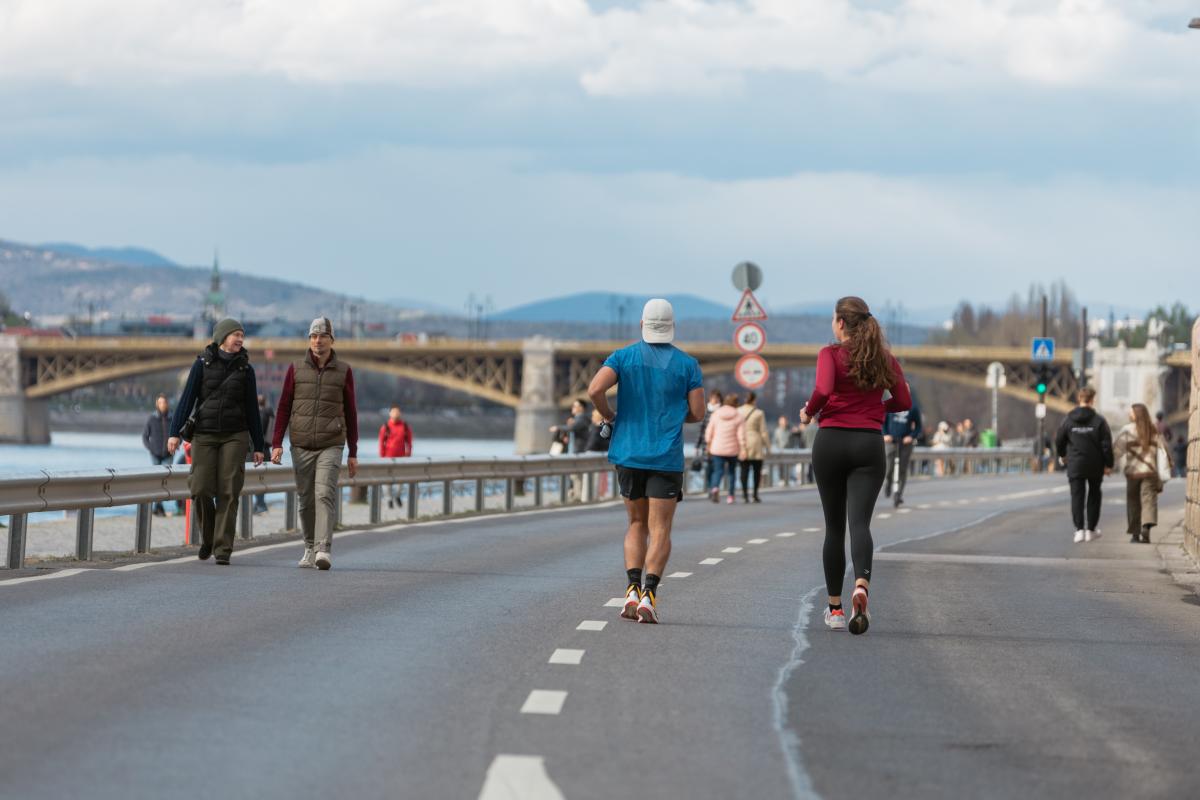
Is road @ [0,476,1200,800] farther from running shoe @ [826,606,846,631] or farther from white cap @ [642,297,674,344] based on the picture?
white cap @ [642,297,674,344]

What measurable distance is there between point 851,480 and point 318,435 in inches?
185

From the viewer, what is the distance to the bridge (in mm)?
93938

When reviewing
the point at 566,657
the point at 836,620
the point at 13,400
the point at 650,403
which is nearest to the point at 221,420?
the point at 650,403

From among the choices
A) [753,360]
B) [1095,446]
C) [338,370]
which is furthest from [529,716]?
[753,360]

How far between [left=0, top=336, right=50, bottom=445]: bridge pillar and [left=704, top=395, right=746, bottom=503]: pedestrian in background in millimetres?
81765

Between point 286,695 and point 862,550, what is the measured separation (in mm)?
3793

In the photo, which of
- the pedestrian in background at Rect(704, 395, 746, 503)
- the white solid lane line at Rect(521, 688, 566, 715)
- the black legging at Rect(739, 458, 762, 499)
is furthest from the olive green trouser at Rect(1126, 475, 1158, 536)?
the white solid lane line at Rect(521, 688, 566, 715)

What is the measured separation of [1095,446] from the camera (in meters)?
21.2

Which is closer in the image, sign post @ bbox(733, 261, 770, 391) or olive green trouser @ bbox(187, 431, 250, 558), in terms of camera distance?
olive green trouser @ bbox(187, 431, 250, 558)

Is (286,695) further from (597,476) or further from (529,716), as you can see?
(597,476)

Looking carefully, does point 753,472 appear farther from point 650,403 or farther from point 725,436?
point 650,403

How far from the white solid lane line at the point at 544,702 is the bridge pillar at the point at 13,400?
10195cm

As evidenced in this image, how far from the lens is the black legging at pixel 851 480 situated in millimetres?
10391

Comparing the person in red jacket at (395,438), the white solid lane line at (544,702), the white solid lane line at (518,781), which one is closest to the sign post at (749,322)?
the person in red jacket at (395,438)
